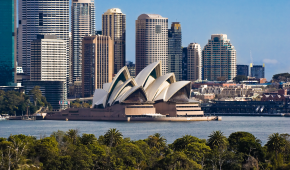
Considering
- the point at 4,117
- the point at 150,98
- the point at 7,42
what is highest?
the point at 7,42

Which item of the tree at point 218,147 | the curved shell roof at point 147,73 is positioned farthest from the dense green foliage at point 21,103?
the tree at point 218,147

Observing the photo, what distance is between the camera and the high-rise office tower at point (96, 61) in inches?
7229

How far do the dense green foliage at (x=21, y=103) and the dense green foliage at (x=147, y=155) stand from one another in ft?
300

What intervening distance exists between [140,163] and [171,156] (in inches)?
80.7

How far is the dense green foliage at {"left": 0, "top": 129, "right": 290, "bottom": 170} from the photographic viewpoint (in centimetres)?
4466

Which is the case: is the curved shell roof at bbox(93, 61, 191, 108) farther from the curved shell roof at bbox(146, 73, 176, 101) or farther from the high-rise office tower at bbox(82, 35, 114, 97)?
the high-rise office tower at bbox(82, 35, 114, 97)

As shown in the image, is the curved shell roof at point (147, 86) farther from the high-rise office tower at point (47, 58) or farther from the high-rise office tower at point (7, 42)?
the high-rise office tower at point (7, 42)

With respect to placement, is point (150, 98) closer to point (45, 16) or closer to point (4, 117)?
point (4, 117)

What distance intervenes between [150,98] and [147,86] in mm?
2318

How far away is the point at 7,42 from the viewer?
579 ft

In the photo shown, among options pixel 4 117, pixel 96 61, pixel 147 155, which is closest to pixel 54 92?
pixel 4 117

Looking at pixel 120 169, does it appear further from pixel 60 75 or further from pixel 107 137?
pixel 60 75

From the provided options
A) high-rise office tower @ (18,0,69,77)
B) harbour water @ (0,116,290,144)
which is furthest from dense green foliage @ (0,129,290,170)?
high-rise office tower @ (18,0,69,77)

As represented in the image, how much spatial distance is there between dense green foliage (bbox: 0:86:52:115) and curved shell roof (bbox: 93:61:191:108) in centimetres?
2733
